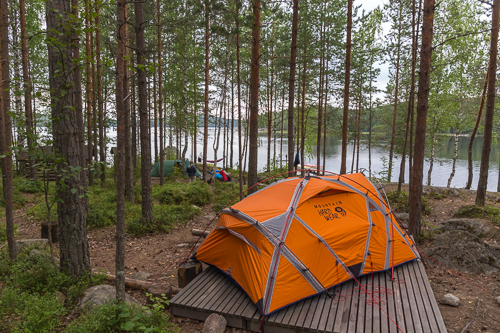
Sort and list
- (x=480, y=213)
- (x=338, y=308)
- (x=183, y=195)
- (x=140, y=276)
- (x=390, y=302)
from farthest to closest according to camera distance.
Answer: (x=183, y=195) < (x=480, y=213) < (x=140, y=276) < (x=390, y=302) < (x=338, y=308)

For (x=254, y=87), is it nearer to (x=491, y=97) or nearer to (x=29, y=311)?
(x=29, y=311)

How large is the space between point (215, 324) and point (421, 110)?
6350 mm

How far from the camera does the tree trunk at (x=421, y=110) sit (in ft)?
21.1

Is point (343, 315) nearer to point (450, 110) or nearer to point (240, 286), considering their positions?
point (240, 286)

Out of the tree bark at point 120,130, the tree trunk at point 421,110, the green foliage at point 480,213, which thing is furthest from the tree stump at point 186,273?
the green foliage at point 480,213

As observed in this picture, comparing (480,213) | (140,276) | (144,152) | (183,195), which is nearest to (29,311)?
(140,276)

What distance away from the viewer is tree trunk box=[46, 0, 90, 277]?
3971 millimetres

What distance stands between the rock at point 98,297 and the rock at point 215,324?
3.59 feet

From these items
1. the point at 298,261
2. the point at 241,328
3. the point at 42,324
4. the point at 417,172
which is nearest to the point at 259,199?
the point at 298,261

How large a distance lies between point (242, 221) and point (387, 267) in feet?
9.23

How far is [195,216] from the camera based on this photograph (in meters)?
9.70

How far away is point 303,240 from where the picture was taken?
183 inches

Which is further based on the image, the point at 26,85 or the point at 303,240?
the point at 303,240

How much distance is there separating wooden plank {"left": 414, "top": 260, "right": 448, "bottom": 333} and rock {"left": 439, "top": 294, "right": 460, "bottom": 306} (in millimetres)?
302
